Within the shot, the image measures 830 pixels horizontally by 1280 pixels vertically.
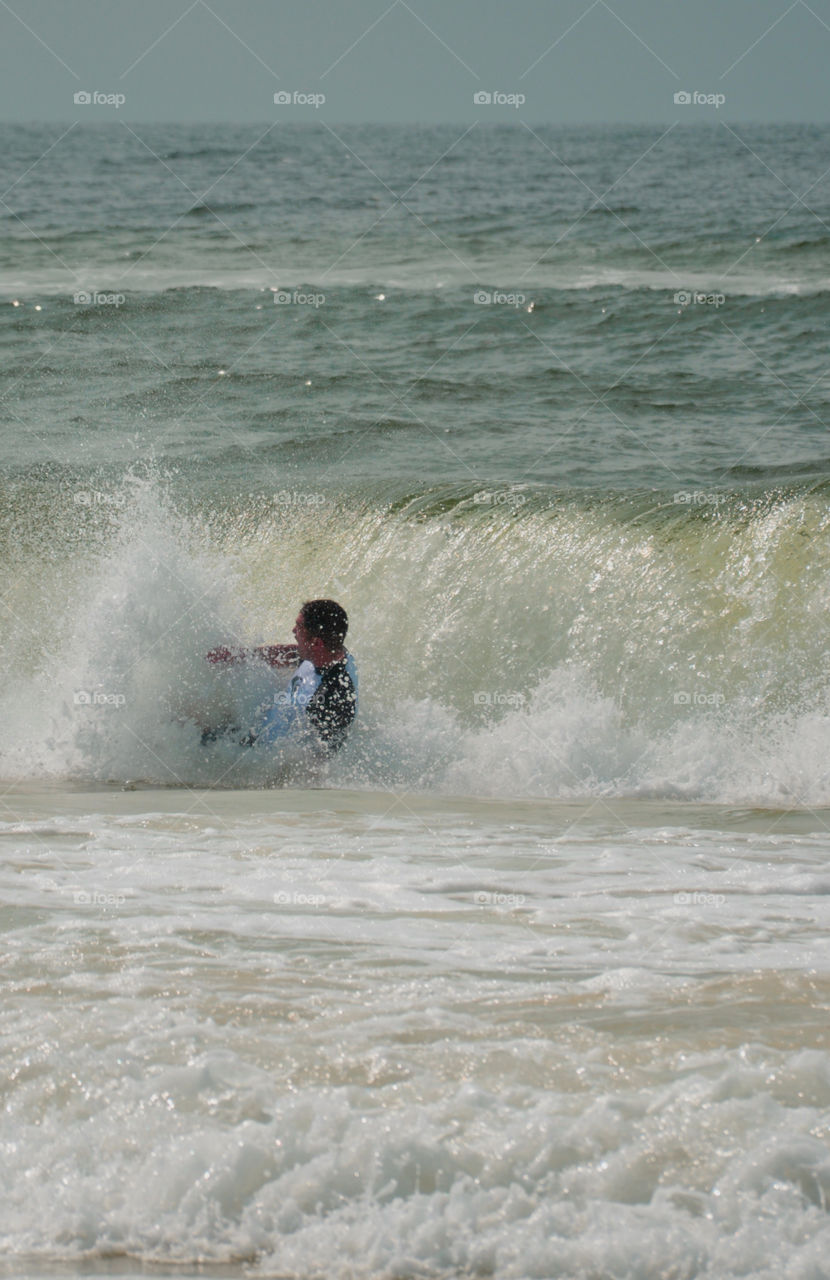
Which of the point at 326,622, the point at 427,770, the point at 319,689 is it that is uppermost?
the point at 326,622

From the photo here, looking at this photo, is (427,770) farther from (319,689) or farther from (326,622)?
(326,622)

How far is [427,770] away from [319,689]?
791 millimetres

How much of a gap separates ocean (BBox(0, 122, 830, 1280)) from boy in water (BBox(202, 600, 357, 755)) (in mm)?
201

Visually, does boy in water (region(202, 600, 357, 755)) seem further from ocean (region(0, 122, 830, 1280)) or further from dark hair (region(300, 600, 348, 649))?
ocean (region(0, 122, 830, 1280))

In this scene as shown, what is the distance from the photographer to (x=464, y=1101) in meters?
2.97

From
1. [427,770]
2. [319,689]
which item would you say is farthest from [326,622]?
[427,770]

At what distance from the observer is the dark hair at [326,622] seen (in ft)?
22.8

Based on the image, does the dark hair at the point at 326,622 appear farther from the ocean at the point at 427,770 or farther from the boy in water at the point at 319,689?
the ocean at the point at 427,770

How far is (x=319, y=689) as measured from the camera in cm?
699

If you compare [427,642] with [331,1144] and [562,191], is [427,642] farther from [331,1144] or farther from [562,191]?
[562,191]

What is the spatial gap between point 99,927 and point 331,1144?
1.49 meters

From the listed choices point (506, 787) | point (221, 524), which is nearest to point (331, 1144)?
point (506, 787)

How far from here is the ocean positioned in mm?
2770

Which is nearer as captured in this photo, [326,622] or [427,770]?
[326,622]
